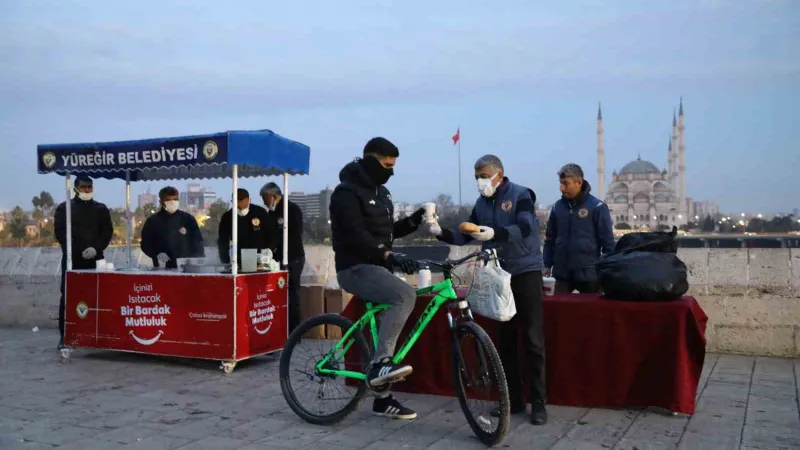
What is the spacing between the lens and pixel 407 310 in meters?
4.90

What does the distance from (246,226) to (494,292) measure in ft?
14.8

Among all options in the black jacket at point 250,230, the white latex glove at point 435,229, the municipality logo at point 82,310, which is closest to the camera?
the white latex glove at point 435,229

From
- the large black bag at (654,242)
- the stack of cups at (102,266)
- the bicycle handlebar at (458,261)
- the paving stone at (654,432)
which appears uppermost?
the large black bag at (654,242)

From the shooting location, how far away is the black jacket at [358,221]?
4879mm

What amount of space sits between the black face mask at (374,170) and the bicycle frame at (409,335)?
32.0 inches

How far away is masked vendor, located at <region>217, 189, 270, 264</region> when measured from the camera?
8.55 metres

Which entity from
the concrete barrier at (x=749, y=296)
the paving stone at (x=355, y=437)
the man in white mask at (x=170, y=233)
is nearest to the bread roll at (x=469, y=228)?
the paving stone at (x=355, y=437)

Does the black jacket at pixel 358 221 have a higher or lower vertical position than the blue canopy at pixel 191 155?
lower

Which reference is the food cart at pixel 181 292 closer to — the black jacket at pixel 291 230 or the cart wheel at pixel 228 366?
the cart wheel at pixel 228 366

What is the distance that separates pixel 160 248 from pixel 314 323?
170 inches

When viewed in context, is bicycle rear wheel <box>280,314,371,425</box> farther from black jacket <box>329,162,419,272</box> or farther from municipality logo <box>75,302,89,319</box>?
municipality logo <box>75,302,89,319</box>

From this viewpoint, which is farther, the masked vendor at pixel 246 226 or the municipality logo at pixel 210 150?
the masked vendor at pixel 246 226

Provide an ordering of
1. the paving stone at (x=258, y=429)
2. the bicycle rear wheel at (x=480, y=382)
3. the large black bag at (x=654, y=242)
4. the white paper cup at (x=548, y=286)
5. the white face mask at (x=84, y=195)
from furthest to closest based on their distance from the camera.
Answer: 1. the white face mask at (x=84, y=195)
2. the white paper cup at (x=548, y=286)
3. the large black bag at (x=654, y=242)
4. the paving stone at (x=258, y=429)
5. the bicycle rear wheel at (x=480, y=382)

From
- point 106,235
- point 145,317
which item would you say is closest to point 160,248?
point 106,235
